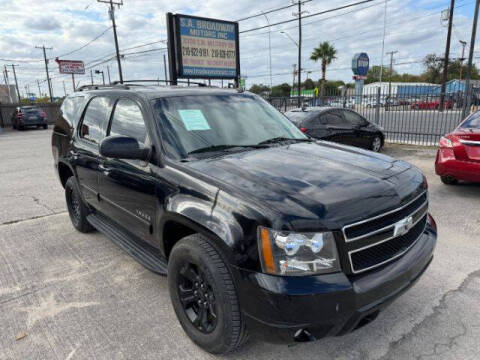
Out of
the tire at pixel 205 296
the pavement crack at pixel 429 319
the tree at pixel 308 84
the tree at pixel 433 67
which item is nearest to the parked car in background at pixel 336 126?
the pavement crack at pixel 429 319

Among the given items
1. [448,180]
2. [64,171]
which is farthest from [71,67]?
[448,180]

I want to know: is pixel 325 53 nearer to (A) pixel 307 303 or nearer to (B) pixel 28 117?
(B) pixel 28 117

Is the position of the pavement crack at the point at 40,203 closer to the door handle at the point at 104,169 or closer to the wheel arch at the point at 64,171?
the wheel arch at the point at 64,171

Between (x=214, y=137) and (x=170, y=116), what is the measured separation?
1.35ft

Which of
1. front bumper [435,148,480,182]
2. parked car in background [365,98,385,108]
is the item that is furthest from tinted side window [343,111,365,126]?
front bumper [435,148,480,182]

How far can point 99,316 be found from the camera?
2.96m

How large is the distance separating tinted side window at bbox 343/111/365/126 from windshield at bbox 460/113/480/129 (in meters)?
4.00

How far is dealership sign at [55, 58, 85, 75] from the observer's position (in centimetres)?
4647

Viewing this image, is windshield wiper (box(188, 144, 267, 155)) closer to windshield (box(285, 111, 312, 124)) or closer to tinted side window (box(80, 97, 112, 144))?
tinted side window (box(80, 97, 112, 144))

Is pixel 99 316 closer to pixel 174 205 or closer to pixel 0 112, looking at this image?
pixel 174 205

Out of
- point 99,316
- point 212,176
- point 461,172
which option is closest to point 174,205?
point 212,176

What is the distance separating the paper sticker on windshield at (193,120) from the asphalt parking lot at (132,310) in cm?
153

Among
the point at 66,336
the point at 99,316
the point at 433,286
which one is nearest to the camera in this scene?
the point at 66,336

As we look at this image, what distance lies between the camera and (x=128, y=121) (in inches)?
131
